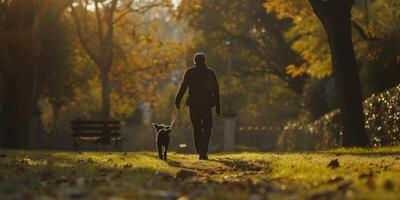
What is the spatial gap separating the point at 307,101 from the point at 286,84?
12.0 m

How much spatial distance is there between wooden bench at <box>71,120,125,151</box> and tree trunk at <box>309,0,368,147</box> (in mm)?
8512

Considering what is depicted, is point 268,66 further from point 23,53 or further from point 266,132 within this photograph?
point 23,53

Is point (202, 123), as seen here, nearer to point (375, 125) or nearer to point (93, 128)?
point (375, 125)

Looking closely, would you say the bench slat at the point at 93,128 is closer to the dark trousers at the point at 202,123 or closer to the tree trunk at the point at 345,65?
the tree trunk at the point at 345,65

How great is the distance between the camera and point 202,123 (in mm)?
14898

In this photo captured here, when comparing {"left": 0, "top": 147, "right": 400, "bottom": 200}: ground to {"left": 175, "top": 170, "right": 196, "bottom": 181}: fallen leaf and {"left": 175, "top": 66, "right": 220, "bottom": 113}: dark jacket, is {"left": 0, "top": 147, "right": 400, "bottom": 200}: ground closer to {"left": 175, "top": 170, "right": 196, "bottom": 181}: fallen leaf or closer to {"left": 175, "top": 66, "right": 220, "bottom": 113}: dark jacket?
{"left": 175, "top": 170, "right": 196, "bottom": 181}: fallen leaf

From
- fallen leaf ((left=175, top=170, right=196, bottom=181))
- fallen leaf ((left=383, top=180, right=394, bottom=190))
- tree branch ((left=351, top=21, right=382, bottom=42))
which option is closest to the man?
fallen leaf ((left=175, top=170, right=196, bottom=181))

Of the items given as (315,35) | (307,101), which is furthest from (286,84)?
(315,35)

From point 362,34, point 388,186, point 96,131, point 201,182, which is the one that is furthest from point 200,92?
point 362,34

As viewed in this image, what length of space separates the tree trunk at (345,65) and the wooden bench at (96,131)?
335 inches

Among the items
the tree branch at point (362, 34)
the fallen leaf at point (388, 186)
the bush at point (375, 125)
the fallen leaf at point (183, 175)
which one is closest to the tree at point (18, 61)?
the bush at point (375, 125)

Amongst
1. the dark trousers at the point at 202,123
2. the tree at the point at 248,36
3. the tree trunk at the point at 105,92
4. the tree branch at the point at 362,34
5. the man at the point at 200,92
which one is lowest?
the dark trousers at the point at 202,123

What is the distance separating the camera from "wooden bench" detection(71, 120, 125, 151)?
2605cm

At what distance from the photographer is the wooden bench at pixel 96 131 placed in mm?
26047
